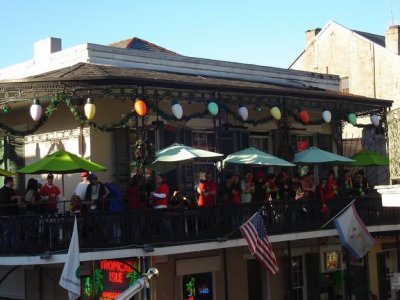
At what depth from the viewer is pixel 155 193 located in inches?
504

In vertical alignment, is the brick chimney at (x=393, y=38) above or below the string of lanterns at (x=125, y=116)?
above

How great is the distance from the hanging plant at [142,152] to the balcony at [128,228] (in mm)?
1007

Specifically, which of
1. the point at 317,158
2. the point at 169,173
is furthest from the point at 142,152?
the point at 317,158

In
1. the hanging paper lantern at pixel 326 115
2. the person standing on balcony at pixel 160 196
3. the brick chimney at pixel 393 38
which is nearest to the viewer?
the person standing on balcony at pixel 160 196

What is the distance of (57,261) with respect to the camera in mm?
11539

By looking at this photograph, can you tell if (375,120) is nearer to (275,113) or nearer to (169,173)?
(275,113)

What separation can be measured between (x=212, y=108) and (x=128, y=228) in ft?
11.2

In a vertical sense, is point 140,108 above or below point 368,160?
above

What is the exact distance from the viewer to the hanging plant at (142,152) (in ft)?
41.4

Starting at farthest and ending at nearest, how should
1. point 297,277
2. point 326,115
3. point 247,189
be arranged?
1. point 297,277
2. point 326,115
3. point 247,189

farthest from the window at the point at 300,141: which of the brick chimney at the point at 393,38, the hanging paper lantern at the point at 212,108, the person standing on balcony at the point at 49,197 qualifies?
the brick chimney at the point at 393,38

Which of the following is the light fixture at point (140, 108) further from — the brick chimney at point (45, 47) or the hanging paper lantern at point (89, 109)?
the brick chimney at point (45, 47)

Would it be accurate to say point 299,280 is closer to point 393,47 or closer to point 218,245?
point 218,245

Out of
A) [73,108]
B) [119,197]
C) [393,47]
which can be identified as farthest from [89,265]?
[393,47]
